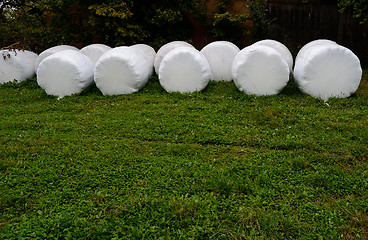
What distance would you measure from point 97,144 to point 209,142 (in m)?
1.81

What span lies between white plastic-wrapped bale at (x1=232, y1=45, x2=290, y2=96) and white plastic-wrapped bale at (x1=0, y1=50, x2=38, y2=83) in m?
6.35

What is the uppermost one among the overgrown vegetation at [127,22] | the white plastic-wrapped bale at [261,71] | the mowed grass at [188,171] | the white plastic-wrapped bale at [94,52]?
the overgrown vegetation at [127,22]

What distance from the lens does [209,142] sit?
16.4 feet

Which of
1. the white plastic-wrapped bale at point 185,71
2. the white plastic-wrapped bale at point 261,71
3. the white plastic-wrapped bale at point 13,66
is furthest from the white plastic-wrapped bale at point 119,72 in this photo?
the white plastic-wrapped bale at point 13,66

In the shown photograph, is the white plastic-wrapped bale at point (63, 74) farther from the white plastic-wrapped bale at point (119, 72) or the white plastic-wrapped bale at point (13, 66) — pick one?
the white plastic-wrapped bale at point (13, 66)

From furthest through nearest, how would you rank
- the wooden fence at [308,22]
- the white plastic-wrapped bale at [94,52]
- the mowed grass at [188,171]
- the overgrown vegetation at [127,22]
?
the wooden fence at [308,22] → the overgrown vegetation at [127,22] → the white plastic-wrapped bale at [94,52] → the mowed grass at [188,171]

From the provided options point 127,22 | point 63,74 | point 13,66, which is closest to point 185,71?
point 63,74

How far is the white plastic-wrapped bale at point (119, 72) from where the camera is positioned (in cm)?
741

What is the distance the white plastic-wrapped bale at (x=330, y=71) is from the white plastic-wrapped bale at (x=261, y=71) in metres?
0.47

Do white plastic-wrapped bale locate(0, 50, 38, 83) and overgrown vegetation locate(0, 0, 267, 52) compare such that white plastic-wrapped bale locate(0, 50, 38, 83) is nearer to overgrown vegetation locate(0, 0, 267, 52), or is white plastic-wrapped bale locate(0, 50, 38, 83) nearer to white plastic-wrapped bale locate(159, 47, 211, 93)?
overgrown vegetation locate(0, 0, 267, 52)

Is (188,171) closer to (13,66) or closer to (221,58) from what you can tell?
(221,58)

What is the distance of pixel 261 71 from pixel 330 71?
1473mm

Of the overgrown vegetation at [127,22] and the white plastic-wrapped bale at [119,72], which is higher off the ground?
the overgrown vegetation at [127,22]

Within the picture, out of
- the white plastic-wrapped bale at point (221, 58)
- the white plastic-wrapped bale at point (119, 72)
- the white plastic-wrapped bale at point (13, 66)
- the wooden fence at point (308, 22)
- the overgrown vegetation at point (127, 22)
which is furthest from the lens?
the wooden fence at point (308, 22)
